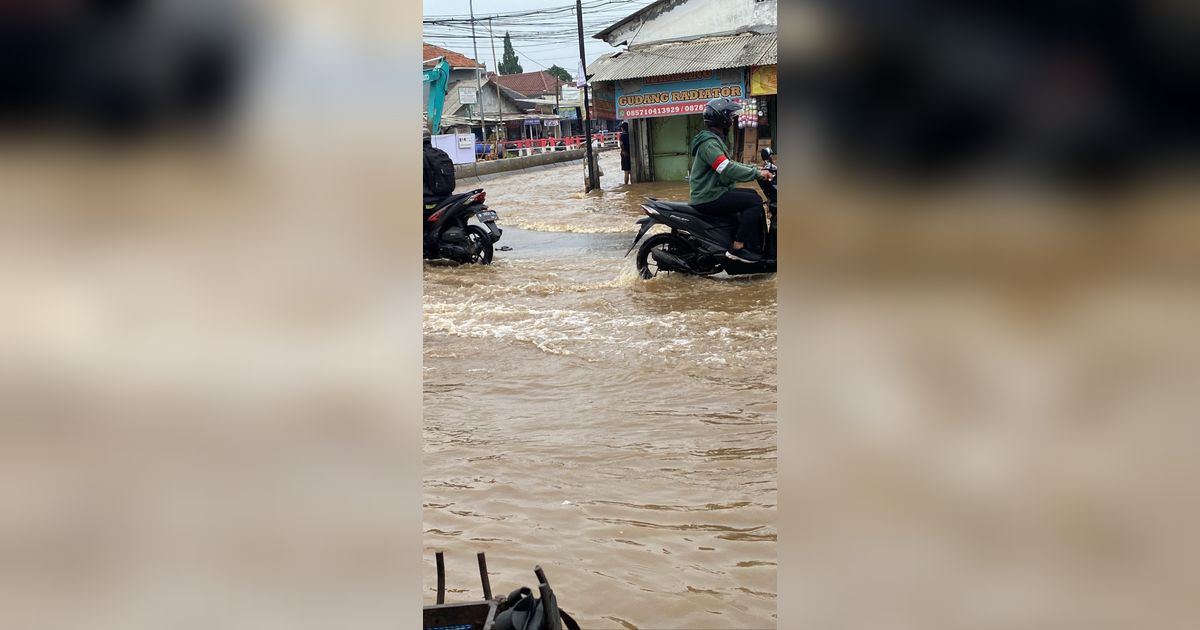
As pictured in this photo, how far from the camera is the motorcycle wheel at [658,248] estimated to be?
819 cm

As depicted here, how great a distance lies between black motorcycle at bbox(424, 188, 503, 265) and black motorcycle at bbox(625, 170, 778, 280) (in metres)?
2.52

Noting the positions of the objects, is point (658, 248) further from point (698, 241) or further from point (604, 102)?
point (604, 102)

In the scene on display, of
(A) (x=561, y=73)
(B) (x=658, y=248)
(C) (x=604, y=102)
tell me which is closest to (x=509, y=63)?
(A) (x=561, y=73)

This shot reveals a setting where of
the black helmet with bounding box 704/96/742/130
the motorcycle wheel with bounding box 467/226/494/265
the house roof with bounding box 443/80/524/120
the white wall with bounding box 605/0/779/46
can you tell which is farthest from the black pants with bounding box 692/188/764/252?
the house roof with bounding box 443/80/524/120

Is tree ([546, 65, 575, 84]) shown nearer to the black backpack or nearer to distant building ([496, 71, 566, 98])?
distant building ([496, 71, 566, 98])

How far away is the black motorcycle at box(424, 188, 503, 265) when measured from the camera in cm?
991

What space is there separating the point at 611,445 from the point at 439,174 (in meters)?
6.18

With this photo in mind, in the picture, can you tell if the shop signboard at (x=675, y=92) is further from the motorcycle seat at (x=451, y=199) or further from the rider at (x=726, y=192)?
the rider at (x=726, y=192)
